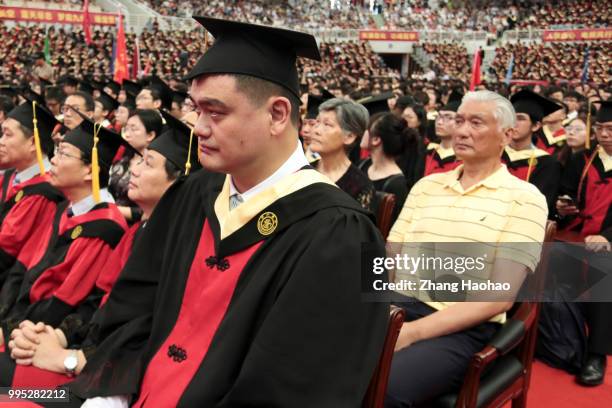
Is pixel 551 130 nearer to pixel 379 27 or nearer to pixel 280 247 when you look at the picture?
pixel 280 247

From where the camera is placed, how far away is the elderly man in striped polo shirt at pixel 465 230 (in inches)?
91.4

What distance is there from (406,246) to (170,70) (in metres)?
19.5

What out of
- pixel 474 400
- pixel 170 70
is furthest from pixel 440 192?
pixel 170 70

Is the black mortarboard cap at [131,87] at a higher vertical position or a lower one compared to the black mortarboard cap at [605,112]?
lower

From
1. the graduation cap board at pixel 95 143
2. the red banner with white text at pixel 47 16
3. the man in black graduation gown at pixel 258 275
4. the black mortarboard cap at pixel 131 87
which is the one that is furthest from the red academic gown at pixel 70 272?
the red banner with white text at pixel 47 16

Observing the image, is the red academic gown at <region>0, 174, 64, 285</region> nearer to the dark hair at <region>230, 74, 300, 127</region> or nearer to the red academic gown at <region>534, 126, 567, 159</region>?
the dark hair at <region>230, 74, 300, 127</region>

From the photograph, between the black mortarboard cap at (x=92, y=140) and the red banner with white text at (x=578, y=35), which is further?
the red banner with white text at (x=578, y=35)

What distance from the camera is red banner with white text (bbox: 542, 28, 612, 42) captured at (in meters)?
28.2

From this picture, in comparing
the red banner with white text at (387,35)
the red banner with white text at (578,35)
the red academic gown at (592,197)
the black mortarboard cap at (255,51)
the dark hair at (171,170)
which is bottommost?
the red banner with white text at (387,35)

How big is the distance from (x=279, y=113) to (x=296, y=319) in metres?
0.57

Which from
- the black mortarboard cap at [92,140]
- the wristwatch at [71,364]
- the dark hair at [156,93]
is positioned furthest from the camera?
the dark hair at [156,93]

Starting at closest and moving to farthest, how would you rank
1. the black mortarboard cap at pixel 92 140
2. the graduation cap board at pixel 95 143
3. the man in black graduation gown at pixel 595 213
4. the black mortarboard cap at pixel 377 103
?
the graduation cap board at pixel 95 143 < the black mortarboard cap at pixel 92 140 < the man in black graduation gown at pixel 595 213 < the black mortarboard cap at pixel 377 103

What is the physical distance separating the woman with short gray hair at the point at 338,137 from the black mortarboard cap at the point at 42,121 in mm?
1745

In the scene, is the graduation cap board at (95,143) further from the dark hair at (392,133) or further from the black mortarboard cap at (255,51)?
the dark hair at (392,133)
